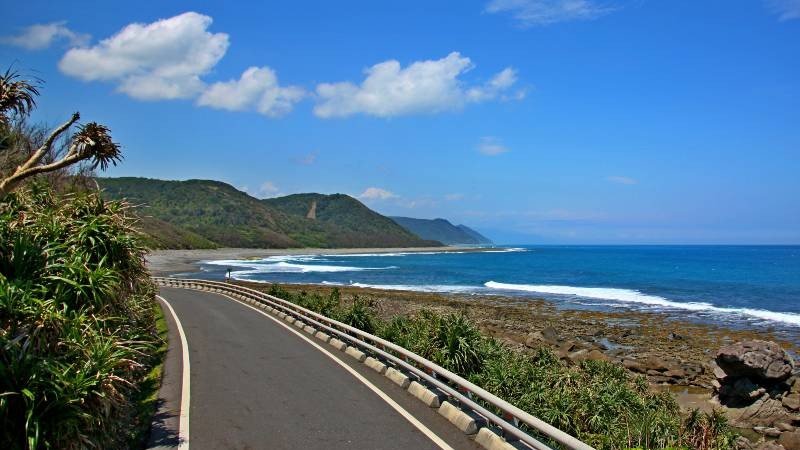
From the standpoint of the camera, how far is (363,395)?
11844 mm

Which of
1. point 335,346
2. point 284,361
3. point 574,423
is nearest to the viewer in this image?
point 574,423

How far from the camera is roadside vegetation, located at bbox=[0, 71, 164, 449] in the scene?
22.3 feet

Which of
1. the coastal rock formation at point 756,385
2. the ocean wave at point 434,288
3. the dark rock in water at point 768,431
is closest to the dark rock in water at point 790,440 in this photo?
the dark rock in water at point 768,431

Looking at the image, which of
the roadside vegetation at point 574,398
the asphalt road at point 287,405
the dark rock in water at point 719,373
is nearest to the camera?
the asphalt road at point 287,405

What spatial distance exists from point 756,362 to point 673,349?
12.2 metres

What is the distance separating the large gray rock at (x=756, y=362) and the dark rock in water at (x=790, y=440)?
3.54 metres

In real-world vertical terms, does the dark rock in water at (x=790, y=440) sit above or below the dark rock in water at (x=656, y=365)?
above

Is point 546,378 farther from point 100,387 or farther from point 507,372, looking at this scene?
point 100,387

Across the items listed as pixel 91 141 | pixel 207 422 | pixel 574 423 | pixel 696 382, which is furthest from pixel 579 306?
pixel 91 141

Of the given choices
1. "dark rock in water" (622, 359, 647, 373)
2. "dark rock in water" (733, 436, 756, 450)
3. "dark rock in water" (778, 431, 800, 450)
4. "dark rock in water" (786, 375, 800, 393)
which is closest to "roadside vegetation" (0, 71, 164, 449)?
"dark rock in water" (733, 436, 756, 450)

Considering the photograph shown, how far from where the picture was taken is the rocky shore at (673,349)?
17.8 m

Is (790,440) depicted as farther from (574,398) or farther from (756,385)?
(574,398)

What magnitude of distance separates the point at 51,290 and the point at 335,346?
35.6 ft

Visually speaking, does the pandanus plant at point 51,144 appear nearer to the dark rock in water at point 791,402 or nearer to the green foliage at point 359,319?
the green foliage at point 359,319
